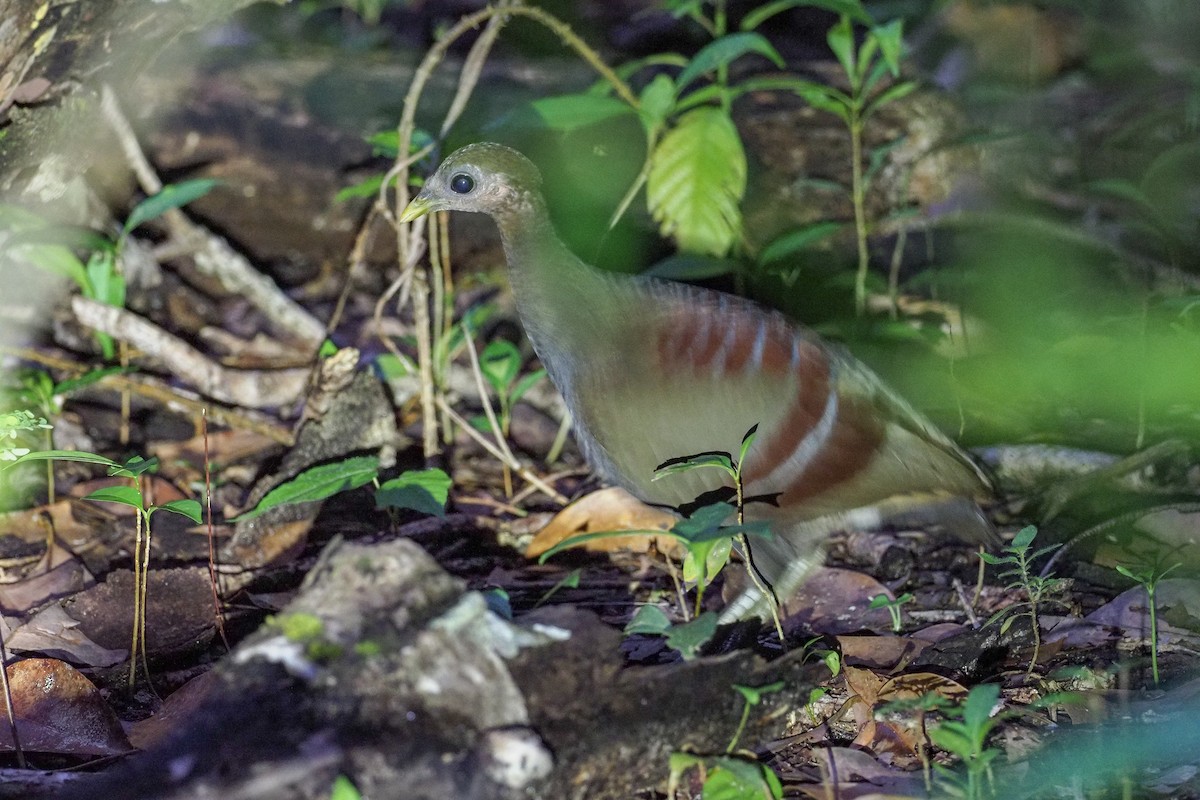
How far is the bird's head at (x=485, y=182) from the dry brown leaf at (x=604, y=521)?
1.00 meters

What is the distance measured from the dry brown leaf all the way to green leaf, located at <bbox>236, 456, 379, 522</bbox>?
779 millimetres

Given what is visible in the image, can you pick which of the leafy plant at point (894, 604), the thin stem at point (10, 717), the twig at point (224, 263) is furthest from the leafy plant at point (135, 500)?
the twig at point (224, 263)

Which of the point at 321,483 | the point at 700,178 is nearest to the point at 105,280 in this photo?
the point at 321,483

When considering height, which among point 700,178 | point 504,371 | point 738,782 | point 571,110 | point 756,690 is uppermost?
point 571,110

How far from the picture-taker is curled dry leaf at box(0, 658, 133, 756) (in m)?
2.50

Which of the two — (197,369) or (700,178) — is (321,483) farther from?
(700,178)

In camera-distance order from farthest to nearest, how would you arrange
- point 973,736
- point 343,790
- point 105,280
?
point 105,280 < point 973,736 < point 343,790

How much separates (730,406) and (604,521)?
77cm

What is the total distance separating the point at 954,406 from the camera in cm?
417

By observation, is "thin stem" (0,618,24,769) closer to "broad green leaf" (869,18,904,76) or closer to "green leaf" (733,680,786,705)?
"green leaf" (733,680,786,705)

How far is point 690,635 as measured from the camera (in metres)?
2.31

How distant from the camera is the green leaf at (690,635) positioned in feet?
7.57

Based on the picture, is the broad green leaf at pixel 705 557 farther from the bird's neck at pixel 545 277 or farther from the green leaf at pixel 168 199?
the green leaf at pixel 168 199

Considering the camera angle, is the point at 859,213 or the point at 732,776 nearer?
the point at 732,776
